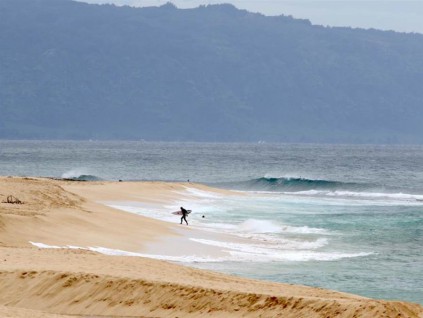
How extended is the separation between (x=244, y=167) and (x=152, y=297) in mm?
123577

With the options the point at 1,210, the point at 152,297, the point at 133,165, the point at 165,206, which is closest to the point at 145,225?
the point at 1,210

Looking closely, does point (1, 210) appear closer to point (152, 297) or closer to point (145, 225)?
point (145, 225)

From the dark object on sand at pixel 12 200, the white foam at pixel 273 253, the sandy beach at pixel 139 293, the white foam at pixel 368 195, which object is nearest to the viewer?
the sandy beach at pixel 139 293

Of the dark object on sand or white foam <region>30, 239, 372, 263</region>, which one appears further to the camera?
the dark object on sand

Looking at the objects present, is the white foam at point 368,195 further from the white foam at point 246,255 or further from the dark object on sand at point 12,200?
the dark object on sand at point 12,200

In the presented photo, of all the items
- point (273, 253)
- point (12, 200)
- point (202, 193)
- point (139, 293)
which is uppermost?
point (139, 293)

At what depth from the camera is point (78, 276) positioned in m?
18.7

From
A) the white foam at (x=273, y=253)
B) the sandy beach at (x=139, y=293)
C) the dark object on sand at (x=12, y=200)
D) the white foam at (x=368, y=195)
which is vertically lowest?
the white foam at (x=368, y=195)

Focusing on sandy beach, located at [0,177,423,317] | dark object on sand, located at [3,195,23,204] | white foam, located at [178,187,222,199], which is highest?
sandy beach, located at [0,177,423,317]

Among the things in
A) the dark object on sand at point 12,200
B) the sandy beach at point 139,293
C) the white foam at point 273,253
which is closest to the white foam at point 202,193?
the white foam at point 273,253

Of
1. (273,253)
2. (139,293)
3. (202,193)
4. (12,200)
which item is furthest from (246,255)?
(202,193)

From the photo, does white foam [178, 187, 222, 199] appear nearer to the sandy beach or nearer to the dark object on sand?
the dark object on sand

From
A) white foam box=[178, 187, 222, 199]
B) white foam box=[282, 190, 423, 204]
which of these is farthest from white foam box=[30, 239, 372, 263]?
white foam box=[282, 190, 423, 204]

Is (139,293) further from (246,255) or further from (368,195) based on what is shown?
(368,195)
